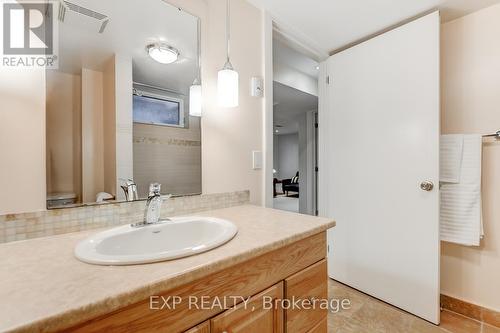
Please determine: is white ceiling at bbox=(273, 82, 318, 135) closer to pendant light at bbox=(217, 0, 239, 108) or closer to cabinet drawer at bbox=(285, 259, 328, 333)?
pendant light at bbox=(217, 0, 239, 108)

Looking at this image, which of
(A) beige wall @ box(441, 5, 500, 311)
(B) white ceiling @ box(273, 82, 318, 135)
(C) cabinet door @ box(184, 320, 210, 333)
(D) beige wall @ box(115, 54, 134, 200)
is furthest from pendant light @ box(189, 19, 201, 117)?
(B) white ceiling @ box(273, 82, 318, 135)

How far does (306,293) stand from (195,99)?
104cm

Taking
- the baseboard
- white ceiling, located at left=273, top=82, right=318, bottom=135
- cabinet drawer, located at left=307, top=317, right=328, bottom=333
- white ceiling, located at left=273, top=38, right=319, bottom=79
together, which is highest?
white ceiling, located at left=273, top=38, right=319, bottom=79

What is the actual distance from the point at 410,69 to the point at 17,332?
6.85ft

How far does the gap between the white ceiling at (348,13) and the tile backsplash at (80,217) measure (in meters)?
1.32

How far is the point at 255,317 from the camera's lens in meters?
0.74

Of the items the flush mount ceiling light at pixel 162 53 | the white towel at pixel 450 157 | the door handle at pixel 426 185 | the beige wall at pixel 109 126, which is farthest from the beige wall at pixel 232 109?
the white towel at pixel 450 157

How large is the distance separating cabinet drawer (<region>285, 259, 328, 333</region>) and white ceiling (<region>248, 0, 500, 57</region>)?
4.96 feet

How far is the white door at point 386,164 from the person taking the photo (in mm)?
1501

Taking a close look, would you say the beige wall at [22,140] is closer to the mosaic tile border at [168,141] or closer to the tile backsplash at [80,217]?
the tile backsplash at [80,217]

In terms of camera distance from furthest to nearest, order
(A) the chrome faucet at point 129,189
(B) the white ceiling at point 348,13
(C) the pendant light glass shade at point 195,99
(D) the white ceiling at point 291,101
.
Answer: (D) the white ceiling at point 291,101 → (B) the white ceiling at point 348,13 → (C) the pendant light glass shade at point 195,99 → (A) the chrome faucet at point 129,189

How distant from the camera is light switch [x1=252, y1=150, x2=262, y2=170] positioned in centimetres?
150

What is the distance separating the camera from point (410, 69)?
1576 mm

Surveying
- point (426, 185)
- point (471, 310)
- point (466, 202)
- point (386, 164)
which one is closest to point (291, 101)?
point (386, 164)
